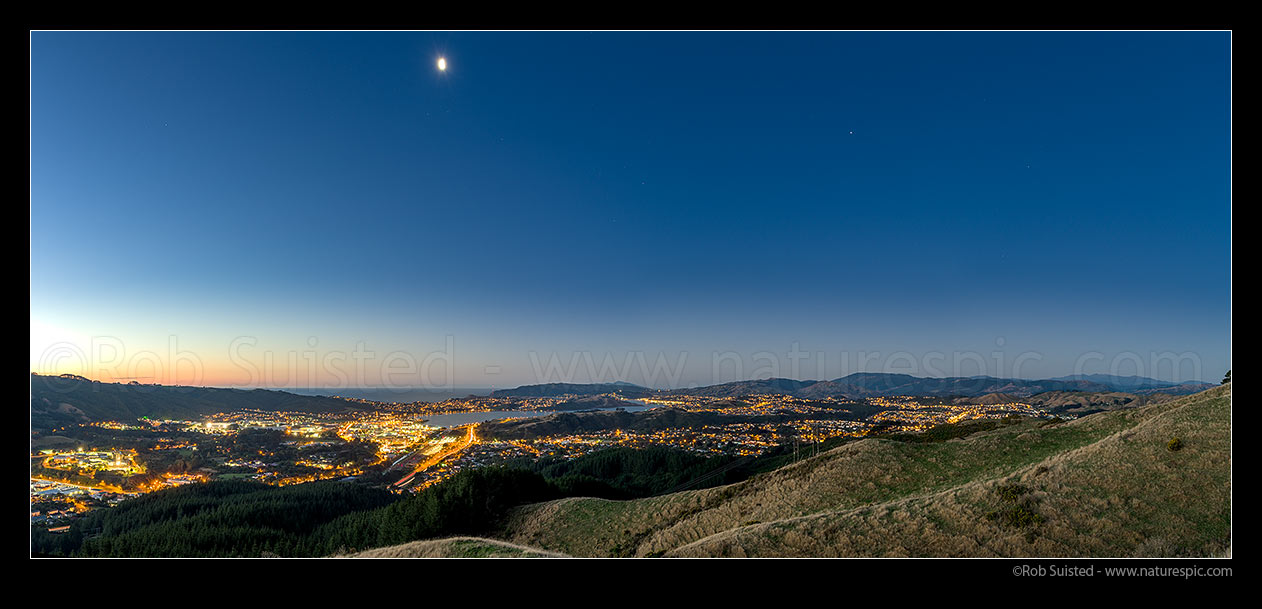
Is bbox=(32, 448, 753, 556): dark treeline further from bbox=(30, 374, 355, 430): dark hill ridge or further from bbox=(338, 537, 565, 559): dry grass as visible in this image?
bbox=(338, 537, 565, 559): dry grass

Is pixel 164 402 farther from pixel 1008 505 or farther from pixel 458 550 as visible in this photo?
pixel 1008 505

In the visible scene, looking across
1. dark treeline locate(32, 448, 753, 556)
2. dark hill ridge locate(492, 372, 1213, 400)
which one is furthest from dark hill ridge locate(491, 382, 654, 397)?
dark treeline locate(32, 448, 753, 556)

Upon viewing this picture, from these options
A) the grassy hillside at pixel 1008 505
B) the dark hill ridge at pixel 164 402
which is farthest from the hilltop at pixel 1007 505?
the dark hill ridge at pixel 164 402

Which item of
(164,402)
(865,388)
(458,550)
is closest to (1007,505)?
(458,550)
